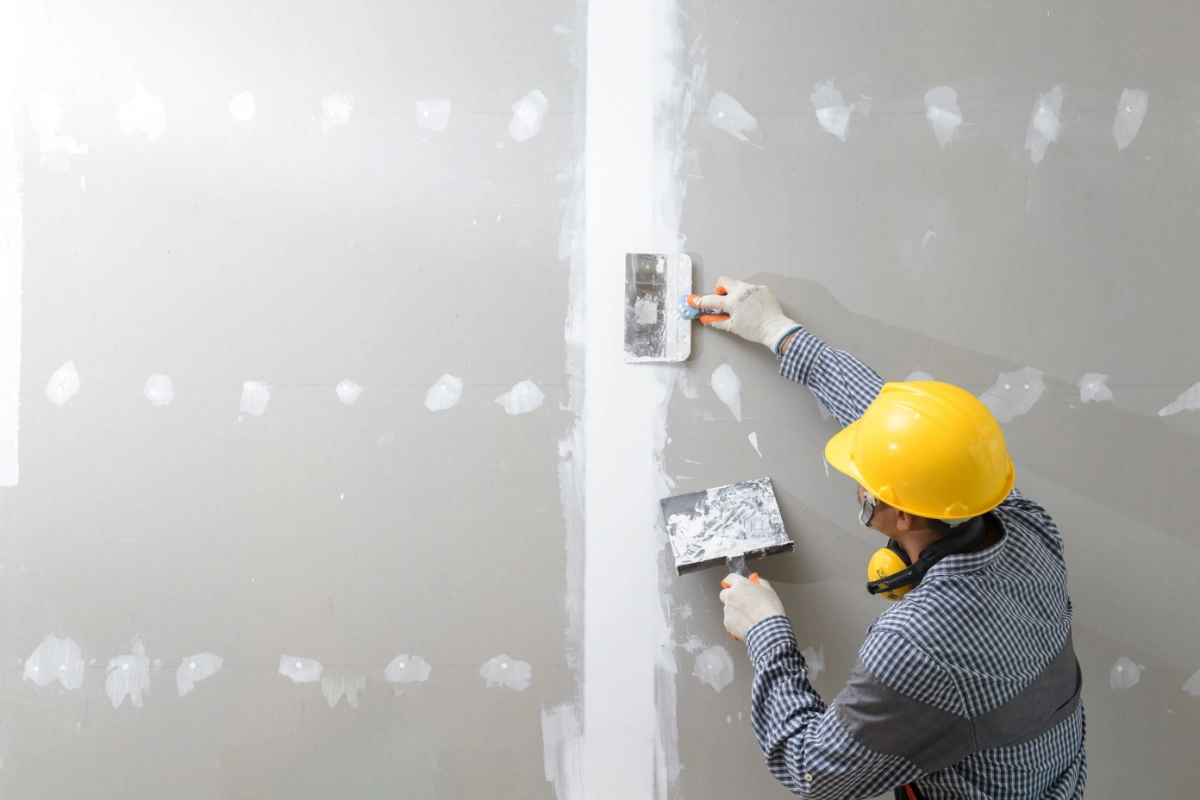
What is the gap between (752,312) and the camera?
1528 mm

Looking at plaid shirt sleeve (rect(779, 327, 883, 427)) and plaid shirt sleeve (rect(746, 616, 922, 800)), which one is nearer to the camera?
plaid shirt sleeve (rect(746, 616, 922, 800))

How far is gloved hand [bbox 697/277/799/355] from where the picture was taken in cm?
152

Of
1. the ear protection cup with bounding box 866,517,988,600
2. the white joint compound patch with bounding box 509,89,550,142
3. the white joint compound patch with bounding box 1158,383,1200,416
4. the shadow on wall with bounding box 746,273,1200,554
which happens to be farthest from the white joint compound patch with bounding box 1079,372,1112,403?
the white joint compound patch with bounding box 509,89,550,142

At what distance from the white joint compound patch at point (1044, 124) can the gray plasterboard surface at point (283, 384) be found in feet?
3.30

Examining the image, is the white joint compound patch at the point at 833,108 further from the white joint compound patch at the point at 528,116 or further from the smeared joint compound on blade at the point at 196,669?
the smeared joint compound on blade at the point at 196,669

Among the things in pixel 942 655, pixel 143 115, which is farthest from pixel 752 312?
pixel 143 115

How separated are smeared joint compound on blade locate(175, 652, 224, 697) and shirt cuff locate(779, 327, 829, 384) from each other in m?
1.37

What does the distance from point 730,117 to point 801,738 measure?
4.05ft

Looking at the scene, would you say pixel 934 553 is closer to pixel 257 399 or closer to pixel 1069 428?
pixel 1069 428

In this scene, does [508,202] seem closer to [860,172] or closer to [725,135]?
[725,135]

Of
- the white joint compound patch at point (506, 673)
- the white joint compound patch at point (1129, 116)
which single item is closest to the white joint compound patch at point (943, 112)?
the white joint compound patch at point (1129, 116)

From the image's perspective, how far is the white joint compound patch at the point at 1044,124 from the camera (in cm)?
160

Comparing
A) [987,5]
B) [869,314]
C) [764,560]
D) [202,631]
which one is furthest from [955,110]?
[202,631]

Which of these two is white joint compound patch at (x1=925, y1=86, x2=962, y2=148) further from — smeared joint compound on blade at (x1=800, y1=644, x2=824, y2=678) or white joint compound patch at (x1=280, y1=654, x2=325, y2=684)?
white joint compound patch at (x1=280, y1=654, x2=325, y2=684)
